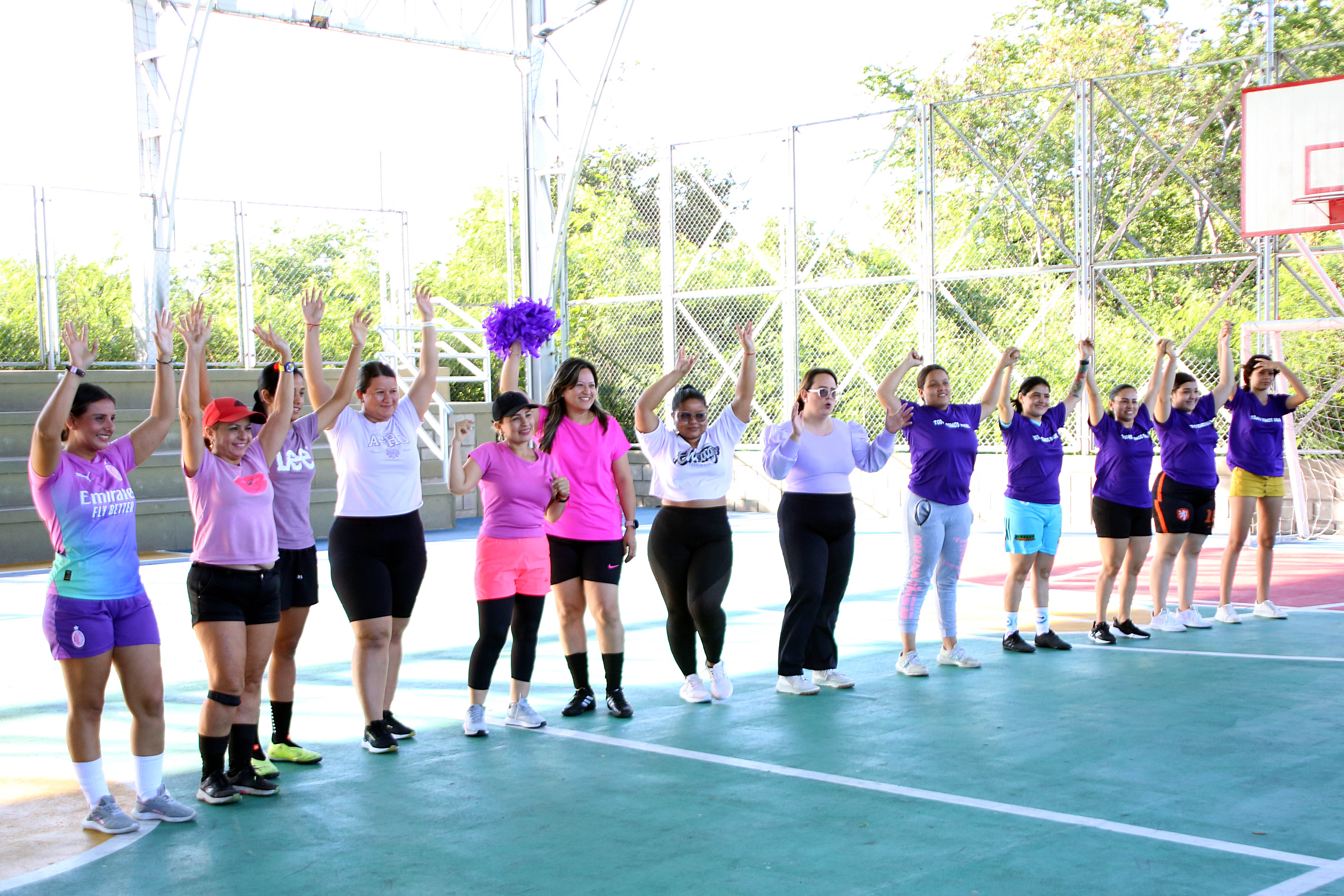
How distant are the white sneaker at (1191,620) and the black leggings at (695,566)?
409 cm

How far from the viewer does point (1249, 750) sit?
19.2 feet

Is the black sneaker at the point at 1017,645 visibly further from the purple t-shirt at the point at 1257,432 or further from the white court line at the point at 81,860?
the white court line at the point at 81,860

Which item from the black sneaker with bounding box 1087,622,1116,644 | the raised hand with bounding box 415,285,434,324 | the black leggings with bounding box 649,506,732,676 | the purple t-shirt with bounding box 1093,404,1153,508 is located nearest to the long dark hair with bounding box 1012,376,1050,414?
the purple t-shirt with bounding box 1093,404,1153,508

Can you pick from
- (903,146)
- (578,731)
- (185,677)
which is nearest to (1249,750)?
(578,731)

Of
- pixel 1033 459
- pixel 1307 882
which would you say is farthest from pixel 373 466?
pixel 1033 459

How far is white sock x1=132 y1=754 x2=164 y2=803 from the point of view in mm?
4996

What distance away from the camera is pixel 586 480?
22.3 ft

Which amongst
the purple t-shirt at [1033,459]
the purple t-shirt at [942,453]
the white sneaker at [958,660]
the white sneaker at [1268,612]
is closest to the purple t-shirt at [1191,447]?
the white sneaker at [1268,612]

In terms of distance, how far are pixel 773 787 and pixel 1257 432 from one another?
20.0ft

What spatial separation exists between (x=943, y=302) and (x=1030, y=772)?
15658 mm

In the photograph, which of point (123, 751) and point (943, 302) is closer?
point (123, 751)

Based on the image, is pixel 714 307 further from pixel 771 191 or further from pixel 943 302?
pixel 943 302

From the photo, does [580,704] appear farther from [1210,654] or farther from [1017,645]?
[1210,654]

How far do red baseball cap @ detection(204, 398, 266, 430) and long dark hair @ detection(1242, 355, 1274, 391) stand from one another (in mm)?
7640
